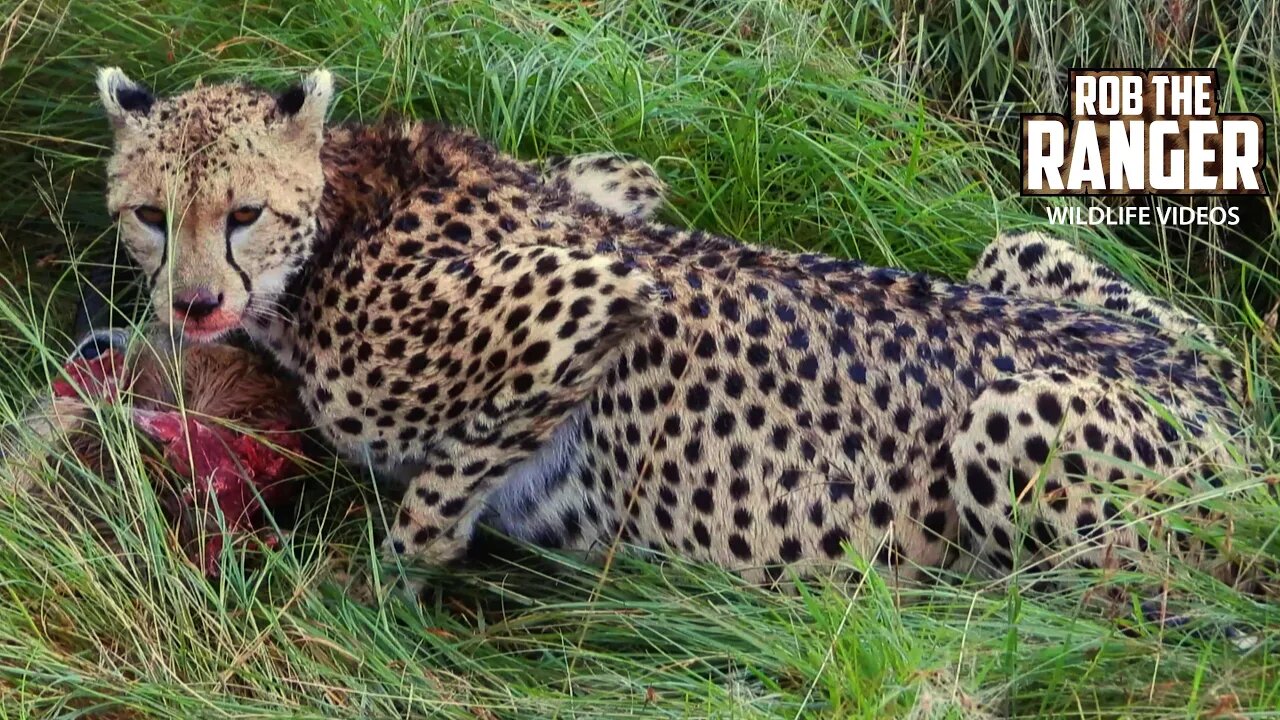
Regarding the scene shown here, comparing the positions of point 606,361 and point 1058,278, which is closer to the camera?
point 606,361

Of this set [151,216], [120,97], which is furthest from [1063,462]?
[120,97]

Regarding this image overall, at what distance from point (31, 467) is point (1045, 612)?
2272 mm

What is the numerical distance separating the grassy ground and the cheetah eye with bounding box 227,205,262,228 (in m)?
0.53

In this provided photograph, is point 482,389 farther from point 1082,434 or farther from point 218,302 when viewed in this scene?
point 1082,434

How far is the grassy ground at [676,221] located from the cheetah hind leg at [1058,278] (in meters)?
0.22

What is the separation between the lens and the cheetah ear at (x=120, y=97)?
4.34m

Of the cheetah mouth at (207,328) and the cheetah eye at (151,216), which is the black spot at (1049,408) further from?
the cheetah eye at (151,216)

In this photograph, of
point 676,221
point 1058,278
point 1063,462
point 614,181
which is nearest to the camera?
point 1063,462

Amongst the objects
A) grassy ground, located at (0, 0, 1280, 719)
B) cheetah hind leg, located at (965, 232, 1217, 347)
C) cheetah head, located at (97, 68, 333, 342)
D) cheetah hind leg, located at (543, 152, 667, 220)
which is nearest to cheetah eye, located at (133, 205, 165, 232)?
cheetah head, located at (97, 68, 333, 342)

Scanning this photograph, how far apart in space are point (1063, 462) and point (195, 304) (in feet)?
6.59

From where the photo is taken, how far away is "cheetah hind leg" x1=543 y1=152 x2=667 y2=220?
16.5ft

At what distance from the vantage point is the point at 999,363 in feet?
14.0

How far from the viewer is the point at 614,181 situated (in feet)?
16.6

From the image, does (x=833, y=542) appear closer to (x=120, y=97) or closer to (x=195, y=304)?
(x=195, y=304)
